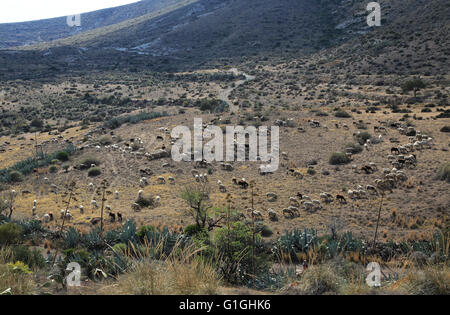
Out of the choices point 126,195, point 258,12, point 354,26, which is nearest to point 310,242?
point 126,195

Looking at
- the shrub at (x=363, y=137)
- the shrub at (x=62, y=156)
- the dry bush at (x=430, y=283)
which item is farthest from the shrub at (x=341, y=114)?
the dry bush at (x=430, y=283)

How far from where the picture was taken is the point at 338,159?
59.9 feet

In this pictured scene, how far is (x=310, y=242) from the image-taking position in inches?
356

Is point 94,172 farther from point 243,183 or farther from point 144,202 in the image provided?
point 243,183

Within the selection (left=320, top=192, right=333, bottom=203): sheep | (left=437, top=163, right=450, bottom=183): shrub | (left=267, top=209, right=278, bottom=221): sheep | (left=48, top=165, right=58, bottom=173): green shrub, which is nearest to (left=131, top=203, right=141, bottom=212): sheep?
(left=267, top=209, right=278, bottom=221): sheep

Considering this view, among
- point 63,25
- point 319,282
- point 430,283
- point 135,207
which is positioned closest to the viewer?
point 430,283

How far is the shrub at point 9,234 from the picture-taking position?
9702mm

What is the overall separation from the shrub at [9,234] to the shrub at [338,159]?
52.8 feet

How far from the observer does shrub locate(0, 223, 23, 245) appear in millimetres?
9702

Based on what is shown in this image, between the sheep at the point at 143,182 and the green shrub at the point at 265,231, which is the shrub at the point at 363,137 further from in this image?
the sheep at the point at 143,182

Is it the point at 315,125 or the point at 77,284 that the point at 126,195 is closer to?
the point at 77,284

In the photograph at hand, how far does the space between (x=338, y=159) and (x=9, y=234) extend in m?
16.6

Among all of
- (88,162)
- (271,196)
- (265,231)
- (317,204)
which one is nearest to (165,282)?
(265,231)
